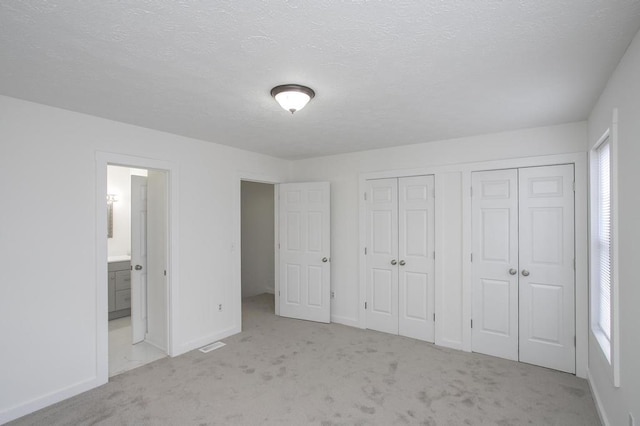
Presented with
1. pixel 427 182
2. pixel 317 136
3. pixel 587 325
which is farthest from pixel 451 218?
pixel 317 136

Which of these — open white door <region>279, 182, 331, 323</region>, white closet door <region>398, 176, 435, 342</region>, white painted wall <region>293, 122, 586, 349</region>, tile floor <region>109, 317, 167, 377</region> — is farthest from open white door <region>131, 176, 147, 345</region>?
white closet door <region>398, 176, 435, 342</region>

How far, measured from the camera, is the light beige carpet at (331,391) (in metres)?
2.49

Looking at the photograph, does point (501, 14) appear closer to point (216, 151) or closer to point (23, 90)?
point (23, 90)

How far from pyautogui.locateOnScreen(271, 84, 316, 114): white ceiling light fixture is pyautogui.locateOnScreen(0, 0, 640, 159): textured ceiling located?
2.3 inches

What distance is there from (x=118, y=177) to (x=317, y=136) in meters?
3.70

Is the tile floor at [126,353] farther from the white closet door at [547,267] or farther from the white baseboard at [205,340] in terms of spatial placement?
the white closet door at [547,267]

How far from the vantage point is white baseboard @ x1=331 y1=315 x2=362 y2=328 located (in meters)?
4.58

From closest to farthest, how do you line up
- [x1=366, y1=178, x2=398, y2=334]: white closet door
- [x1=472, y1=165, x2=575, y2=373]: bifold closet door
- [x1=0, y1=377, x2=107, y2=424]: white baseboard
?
[x1=0, y1=377, x2=107, y2=424]: white baseboard → [x1=472, y1=165, x2=575, y2=373]: bifold closet door → [x1=366, y1=178, x2=398, y2=334]: white closet door

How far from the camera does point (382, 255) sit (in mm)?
4395

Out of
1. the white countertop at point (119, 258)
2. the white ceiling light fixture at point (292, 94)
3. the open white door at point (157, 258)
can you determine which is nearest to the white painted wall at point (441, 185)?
the open white door at point (157, 258)

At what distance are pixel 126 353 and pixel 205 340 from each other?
0.84m

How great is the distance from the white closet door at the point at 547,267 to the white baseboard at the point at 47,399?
4.19 metres

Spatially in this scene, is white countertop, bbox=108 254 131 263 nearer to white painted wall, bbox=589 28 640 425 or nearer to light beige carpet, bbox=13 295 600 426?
light beige carpet, bbox=13 295 600 426

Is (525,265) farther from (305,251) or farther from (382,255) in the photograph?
(305,251)
